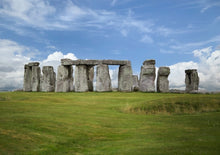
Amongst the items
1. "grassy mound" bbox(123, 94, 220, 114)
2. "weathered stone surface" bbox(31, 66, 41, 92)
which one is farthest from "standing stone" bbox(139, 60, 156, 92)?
"weathered stone surface" bbox(31, 66, 41, 92)

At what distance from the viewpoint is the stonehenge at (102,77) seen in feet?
112

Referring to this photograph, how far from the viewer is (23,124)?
10.3 m

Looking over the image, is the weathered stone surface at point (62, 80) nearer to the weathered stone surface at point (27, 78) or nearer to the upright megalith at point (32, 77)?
the upright megalith at point (32, 77)

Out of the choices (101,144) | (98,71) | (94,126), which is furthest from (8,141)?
(98,71)

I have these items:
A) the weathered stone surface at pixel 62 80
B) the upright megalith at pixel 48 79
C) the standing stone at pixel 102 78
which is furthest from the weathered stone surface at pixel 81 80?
the upright megalith at pixel 48 79

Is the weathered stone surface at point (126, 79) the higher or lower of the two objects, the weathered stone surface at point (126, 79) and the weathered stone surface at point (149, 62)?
the lower

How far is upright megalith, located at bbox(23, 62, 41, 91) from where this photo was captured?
124 ft

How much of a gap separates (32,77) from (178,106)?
2630 centimetres

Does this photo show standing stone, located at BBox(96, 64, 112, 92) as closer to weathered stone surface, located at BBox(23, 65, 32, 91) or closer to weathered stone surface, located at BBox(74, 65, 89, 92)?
weathered stone surface, located at BBox(74, 65, 89, 92)

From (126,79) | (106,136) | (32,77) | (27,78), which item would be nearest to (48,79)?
(32,77)

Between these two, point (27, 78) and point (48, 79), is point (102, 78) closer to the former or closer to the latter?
point (48, 79)

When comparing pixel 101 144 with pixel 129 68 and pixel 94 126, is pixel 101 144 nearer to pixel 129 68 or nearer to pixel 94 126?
pixel 94 126

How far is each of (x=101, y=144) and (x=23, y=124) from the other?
3.48 metres

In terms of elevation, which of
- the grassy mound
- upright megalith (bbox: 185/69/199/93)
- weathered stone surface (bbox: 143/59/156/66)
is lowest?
the grassy mound
